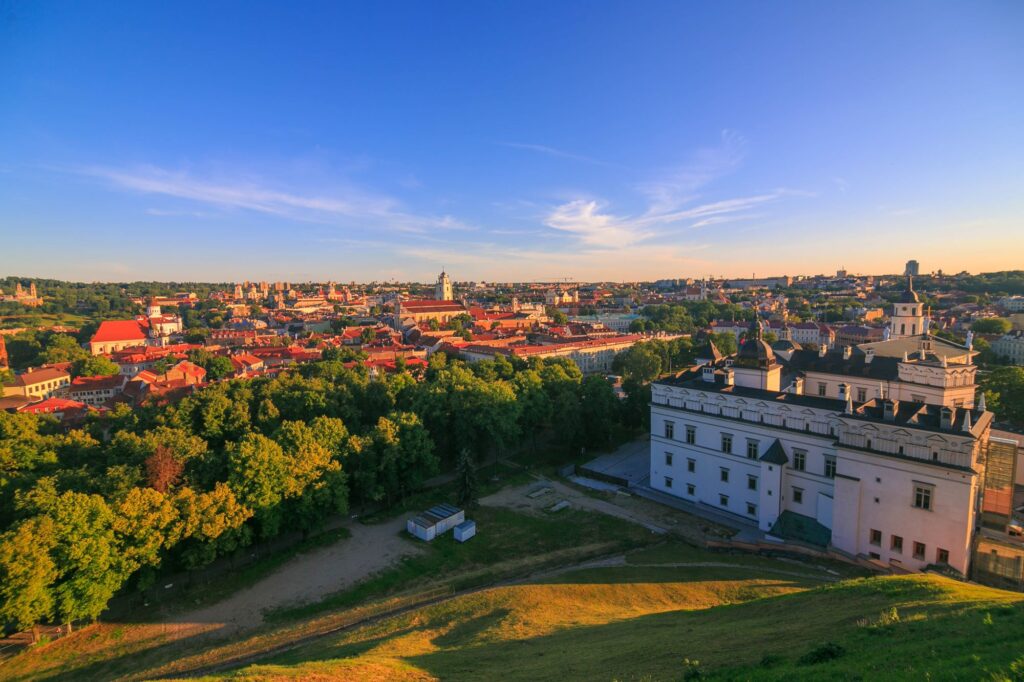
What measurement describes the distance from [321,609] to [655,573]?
17.6 metres

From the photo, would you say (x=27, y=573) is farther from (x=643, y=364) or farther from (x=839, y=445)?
(x=643, y=364)

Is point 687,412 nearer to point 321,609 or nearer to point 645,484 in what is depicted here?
point 645,484

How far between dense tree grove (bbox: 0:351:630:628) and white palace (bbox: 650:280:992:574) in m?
12.5

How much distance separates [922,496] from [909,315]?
1214 inches

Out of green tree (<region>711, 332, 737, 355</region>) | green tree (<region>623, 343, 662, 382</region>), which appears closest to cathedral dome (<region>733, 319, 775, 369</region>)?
green tree (<region>623, 343, 662, 382</region>)

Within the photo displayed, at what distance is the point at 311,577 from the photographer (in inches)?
1145

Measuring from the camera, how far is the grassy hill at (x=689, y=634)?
1196 centimetres

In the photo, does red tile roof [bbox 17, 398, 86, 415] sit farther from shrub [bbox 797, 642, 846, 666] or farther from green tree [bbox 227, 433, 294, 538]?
shrub [bbox 797, 642, 846, 666]

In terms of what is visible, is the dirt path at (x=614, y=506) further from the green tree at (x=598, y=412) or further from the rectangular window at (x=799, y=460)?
the green tree at (x=598, y=412)

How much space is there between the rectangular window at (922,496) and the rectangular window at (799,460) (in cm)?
619

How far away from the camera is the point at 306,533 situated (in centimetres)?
3325

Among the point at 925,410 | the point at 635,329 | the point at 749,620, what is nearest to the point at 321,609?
the point at 749,620

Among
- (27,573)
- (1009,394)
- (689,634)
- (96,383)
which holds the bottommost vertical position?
(96,383)

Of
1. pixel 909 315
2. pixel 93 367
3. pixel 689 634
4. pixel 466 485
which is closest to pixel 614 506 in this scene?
pixel 466 485
